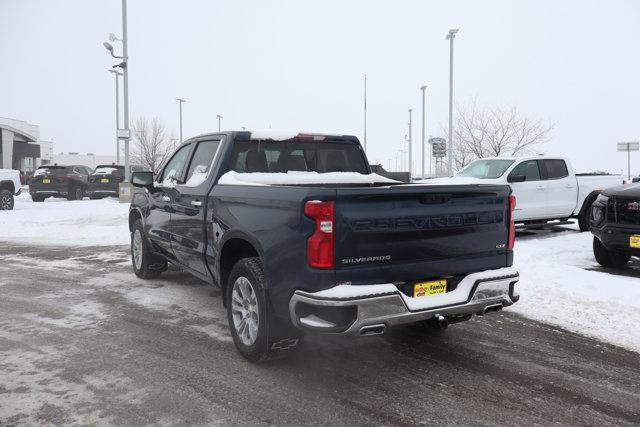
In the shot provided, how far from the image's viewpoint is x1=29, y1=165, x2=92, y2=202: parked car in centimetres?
2319

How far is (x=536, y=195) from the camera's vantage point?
11820mm

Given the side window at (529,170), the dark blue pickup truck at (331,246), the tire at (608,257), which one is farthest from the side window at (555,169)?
the dark blue pickup truck at (331,246)

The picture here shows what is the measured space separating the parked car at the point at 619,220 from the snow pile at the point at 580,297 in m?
0.43

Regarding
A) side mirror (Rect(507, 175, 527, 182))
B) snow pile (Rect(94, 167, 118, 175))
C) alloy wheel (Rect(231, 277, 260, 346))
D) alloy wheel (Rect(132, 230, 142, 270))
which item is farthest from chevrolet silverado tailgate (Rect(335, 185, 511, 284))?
snow pile (Rect(94, 167, 118, 175))

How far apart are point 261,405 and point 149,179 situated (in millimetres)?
3763

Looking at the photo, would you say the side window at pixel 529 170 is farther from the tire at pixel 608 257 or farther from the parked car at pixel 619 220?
the parked car at pixel 619 220

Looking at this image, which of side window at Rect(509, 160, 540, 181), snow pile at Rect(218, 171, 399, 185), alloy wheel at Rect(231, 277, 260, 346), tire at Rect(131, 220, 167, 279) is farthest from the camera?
side window at Rect(509, 160, 540, 181)

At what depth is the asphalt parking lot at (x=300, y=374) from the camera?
3.31 m

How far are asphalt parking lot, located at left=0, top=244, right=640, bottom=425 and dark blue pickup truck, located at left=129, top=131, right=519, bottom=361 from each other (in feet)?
1.17

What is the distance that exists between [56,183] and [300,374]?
22.9 m

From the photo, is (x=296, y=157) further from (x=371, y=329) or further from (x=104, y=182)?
(x=104, y=182)

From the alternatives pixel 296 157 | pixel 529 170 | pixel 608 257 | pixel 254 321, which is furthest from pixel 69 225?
pixel 608 257

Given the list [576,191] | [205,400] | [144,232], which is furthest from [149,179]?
[576,191]

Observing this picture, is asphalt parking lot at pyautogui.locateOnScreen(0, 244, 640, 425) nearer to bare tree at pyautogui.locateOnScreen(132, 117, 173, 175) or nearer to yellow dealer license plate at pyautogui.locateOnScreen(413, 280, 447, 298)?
yellow dealer license plate at pyautogui.locateOnScreen(413, 280, 447, 298)
